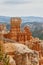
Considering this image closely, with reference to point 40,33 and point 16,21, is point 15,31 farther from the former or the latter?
point 40,33

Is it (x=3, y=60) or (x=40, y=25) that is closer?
(x=3, y=60)

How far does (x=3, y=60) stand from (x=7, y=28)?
36.3 feet

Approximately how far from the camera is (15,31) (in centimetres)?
1884

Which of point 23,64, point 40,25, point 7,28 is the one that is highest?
point 23,64

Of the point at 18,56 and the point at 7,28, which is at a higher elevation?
the point at 18,56

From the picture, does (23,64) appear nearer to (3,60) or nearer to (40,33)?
(3,60)

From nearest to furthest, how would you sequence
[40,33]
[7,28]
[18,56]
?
[18,56], [7,28], [40,33]

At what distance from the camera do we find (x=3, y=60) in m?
10.4

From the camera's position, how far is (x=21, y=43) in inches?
601

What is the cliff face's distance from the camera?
11.3m

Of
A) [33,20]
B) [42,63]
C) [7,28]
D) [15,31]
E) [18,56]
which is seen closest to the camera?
[18,56]

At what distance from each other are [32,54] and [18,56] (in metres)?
0.60

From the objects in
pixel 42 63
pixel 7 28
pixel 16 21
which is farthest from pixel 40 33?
pixel 42 63

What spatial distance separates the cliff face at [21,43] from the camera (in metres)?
11.3
